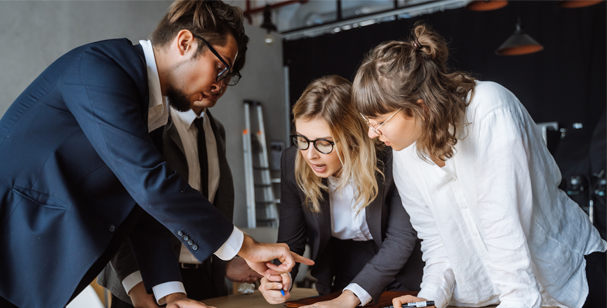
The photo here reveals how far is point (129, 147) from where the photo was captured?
109cm

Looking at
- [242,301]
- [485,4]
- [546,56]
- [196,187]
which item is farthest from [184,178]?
[546,56]

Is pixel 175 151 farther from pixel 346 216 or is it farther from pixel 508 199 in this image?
pixel 508 199

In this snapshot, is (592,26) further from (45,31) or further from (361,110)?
(45,31)

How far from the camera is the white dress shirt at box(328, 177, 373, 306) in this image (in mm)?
1776

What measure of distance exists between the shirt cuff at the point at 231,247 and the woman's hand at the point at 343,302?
374 mm

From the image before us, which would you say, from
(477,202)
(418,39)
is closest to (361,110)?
(418,39)

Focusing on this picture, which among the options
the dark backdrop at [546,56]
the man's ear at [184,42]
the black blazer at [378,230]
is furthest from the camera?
the dark backdrop at [546,56]

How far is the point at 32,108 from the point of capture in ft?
3.84

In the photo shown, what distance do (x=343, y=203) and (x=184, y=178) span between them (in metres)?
0.64

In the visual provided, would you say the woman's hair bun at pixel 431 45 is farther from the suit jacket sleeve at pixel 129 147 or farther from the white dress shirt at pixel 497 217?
the suit jacket sleeve at pixel 129 147

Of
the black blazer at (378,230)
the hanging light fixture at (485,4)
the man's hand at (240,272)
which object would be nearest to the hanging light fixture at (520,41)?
the hanging light fixture at (485,4)

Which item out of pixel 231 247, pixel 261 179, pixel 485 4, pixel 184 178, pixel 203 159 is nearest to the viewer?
pixel 231 247

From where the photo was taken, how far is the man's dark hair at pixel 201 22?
1339mm

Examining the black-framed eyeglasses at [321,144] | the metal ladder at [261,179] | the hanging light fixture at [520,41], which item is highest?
the hanging light fixture at [520,41]
